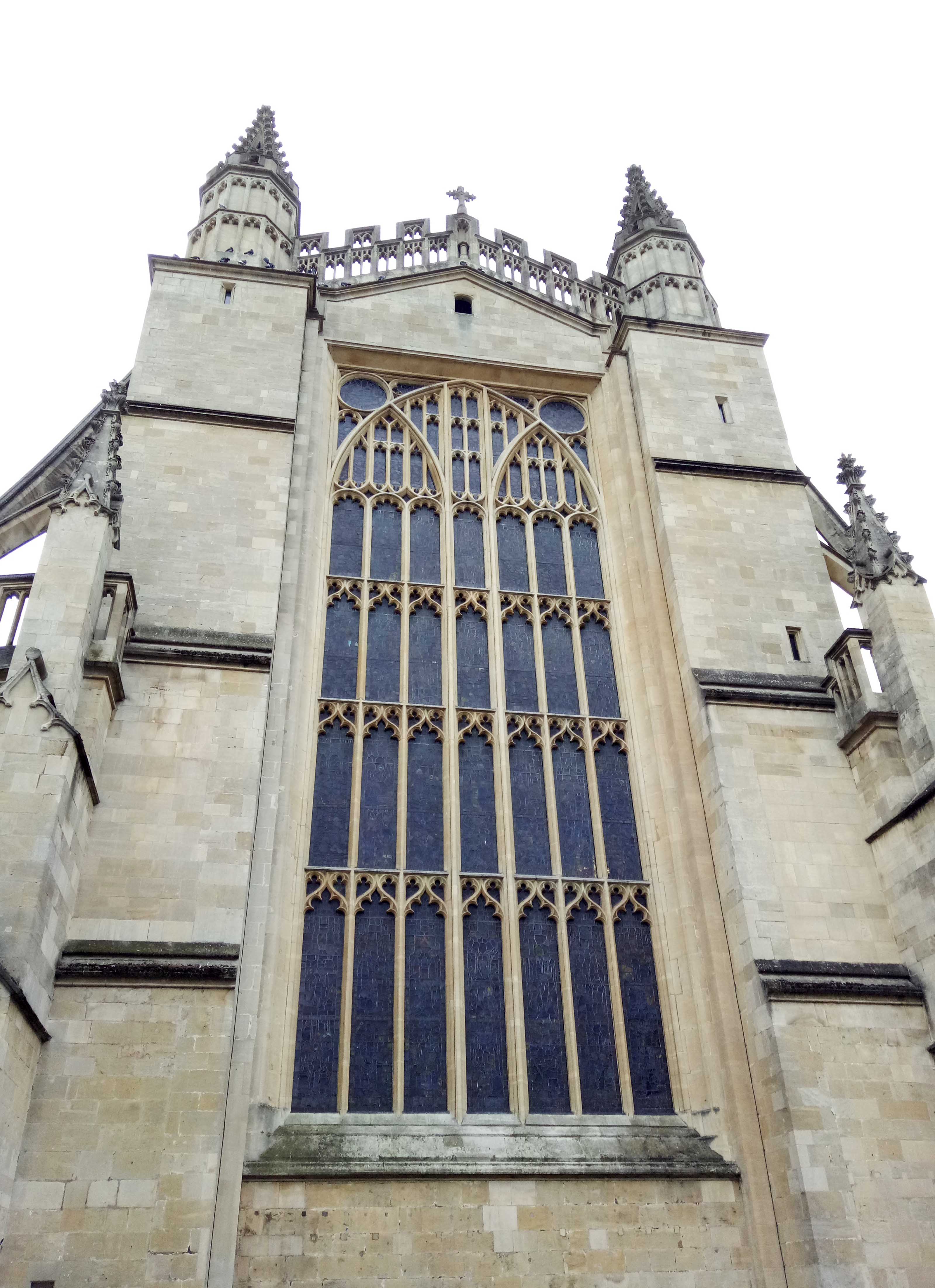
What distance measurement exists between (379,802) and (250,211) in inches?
390

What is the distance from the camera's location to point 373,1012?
9.40 metres

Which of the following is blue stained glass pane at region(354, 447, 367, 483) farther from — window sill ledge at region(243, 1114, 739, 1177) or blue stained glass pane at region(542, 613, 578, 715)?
window sill ledge at region(243, 1114, 739, 1177)

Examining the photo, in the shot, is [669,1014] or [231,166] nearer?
[669,1014]

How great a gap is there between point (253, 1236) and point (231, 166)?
1475cm

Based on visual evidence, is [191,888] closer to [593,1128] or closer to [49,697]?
[49,697]

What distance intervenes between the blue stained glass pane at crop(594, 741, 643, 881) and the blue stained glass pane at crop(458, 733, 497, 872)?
1140mm

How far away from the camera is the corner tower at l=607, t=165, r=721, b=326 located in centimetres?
1614

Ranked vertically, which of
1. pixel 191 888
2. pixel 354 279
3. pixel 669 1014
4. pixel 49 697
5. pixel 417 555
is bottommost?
pixel 669 1014

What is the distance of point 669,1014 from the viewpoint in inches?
384

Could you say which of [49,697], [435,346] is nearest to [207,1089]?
[49,697]

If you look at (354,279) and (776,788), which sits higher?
(354,279)

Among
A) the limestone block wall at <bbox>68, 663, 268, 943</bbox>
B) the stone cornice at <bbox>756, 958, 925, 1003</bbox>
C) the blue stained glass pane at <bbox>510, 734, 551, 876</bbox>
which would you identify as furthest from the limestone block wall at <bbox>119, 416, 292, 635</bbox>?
the stone cornice at <bbox>756, 958, 925, 1003</bbox>

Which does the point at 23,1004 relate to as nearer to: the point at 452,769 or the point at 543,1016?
the point at 543,1016

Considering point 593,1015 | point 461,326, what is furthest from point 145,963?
point 461,326
